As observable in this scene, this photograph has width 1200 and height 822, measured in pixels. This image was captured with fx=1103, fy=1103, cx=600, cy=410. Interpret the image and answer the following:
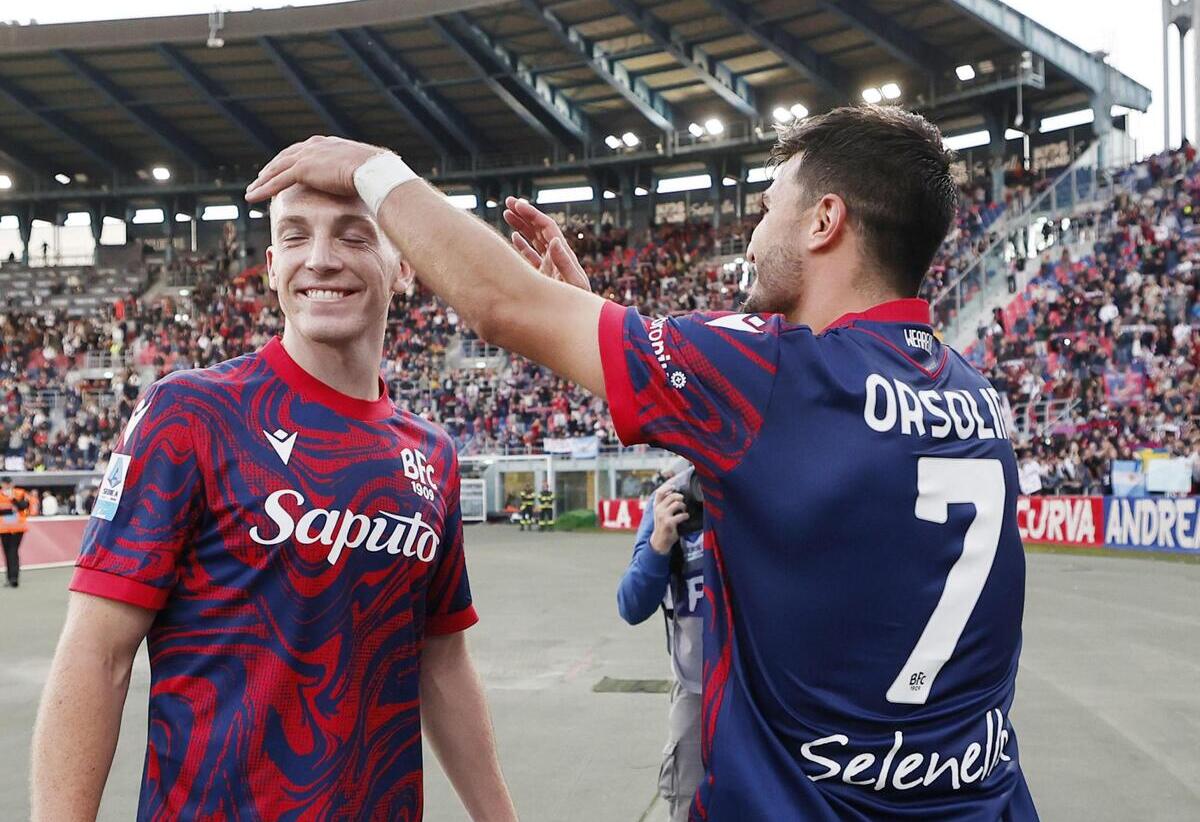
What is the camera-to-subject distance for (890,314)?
2.19 m

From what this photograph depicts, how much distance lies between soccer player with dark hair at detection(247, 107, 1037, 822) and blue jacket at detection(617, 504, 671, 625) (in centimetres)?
227

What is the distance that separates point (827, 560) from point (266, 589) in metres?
1.18

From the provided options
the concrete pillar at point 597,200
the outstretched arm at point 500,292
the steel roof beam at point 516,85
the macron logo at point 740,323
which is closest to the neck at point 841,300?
the macron logo at point 740,323

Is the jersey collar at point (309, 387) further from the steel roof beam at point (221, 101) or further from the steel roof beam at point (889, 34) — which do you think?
the steel roof beam at point (221, 101)

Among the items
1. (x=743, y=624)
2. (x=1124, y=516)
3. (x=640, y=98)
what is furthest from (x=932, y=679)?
(x=640, y=98)

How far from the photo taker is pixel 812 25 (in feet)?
123

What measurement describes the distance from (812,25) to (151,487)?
127ft

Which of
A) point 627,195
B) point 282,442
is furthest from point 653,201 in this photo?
point 282,442

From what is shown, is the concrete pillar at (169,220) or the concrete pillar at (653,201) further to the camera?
the concrete pillar at (169,220)

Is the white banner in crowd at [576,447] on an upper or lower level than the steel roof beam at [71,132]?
lower

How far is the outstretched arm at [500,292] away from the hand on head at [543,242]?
65 centimetres

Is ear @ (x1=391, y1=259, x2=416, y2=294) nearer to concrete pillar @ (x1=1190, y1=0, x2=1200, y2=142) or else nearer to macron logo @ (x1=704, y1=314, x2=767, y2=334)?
macron logo @ (x1=704, y1=314, x2=767, y2=334)

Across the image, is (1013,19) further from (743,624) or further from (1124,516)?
(743,624)

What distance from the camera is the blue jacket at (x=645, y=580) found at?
4453 millimetres
